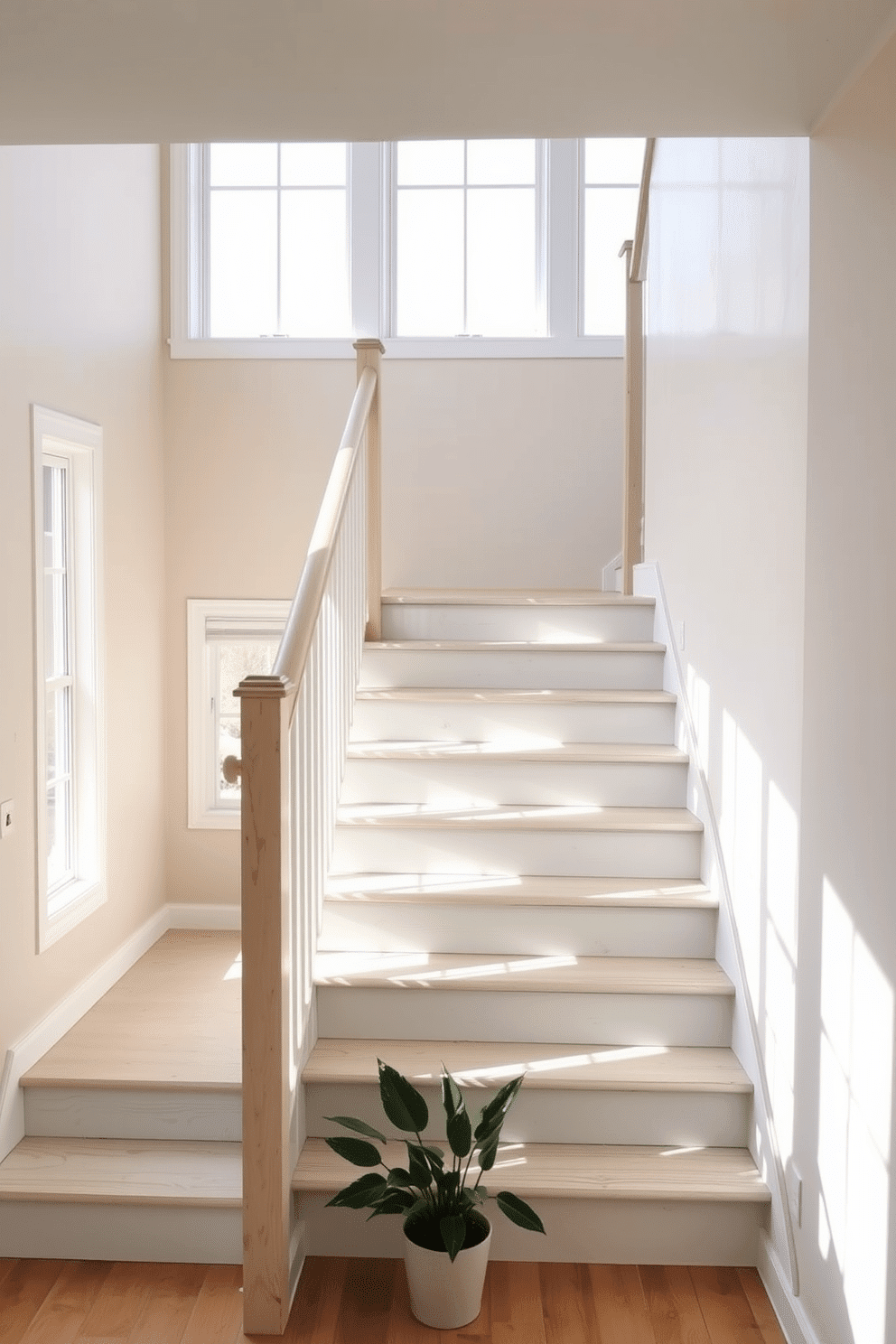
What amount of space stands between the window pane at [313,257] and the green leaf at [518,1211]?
13.8ft

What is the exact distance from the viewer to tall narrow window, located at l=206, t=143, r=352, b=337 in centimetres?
561

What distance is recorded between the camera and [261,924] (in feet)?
8.52

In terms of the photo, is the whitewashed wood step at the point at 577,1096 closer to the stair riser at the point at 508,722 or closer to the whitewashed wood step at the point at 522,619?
the stair riser at the point at 508,722

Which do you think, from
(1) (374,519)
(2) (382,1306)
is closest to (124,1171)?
(2) (382,1306)

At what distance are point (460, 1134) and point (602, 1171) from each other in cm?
50

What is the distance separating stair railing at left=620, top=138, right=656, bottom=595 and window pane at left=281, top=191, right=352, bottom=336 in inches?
58.8

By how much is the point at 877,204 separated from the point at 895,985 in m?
1.32

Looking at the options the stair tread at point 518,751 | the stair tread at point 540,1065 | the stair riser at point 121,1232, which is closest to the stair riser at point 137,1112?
the stair riser at point 121,1232

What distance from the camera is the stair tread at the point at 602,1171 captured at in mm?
2760

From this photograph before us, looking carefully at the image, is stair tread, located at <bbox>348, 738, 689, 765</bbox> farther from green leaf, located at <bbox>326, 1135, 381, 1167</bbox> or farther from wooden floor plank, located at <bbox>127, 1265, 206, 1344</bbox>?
wooden floor plank, located at <bbox>127, 1265, 206, 1344</bbox>

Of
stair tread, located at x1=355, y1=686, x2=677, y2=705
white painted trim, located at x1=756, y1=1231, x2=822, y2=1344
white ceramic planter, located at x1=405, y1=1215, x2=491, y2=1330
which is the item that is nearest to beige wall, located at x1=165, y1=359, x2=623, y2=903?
stair tread, located at x1=355, y1=686, x2=677, y2=705

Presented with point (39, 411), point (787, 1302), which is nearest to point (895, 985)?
point (787, 1302)

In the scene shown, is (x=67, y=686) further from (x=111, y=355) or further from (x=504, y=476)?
(x=504, y=476)

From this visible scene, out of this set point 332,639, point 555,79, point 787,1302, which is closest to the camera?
point 555,79
